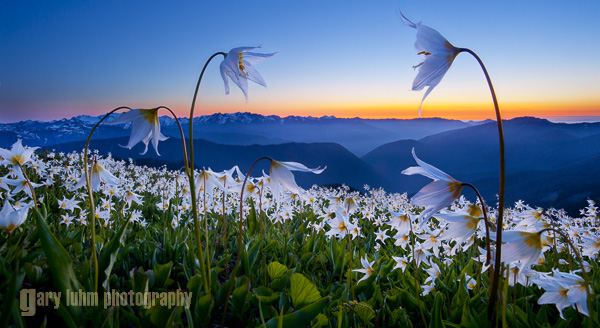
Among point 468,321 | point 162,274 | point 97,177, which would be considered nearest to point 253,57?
point 97,177

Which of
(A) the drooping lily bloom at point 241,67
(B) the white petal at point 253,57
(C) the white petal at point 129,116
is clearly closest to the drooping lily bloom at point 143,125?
(C) the white petal at point 129,116

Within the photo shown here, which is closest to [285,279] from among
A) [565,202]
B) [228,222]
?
[228,222]

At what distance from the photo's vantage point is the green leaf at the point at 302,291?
6.02 feet

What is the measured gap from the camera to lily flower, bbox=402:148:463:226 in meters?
1.30

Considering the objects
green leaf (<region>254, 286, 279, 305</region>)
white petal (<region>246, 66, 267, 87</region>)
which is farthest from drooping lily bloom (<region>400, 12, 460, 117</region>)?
green leaf (<region>254, 286, 279, 305</region>)

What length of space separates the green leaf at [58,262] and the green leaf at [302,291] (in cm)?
106

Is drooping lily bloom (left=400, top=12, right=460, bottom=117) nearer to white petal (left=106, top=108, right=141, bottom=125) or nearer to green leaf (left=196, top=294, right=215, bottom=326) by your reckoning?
white petal (left=106, top=108, right=141, bottom=125)

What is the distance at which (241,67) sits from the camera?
5.71ft

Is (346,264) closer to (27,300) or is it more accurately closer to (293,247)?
(293,247)

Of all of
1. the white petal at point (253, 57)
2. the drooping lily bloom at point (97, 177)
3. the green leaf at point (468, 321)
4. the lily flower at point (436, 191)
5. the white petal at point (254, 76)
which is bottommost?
the green leaf at point (468, 321)

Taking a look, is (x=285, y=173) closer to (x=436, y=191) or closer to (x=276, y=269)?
(x=436, y=191)

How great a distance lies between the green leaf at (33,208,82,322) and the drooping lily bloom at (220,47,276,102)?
102 cm

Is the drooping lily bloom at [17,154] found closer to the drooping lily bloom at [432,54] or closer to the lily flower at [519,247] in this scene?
the drooping lily bloom at [432,54]

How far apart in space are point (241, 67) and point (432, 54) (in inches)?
38.4
